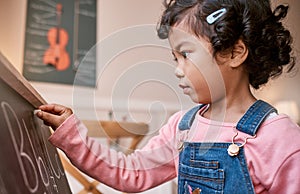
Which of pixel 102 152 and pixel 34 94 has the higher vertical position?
pixel 34 94

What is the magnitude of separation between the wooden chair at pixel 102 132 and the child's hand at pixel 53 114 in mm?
391

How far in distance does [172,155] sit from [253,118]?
0.69 feet

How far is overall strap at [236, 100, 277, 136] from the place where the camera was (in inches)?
23.8

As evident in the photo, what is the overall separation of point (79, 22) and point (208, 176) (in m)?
1.29

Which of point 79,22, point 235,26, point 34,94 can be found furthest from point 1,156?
point 79,22

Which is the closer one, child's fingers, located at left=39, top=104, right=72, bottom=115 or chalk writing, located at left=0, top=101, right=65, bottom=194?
chalk writing, located at left=0, top=101, right=65, bottom=194

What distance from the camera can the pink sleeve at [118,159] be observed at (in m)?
0.58

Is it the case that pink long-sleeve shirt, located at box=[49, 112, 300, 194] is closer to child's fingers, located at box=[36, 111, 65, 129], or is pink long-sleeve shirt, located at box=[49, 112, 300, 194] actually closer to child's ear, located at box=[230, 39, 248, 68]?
child's fingers, located at box=[36, 111, 65, 129]

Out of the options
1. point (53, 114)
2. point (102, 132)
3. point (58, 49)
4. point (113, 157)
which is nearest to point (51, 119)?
point (53, 114)

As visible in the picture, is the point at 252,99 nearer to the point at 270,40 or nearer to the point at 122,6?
the point at 270,40

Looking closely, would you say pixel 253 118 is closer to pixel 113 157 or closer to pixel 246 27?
pixel 246 27

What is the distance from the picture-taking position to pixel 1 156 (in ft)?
0.86

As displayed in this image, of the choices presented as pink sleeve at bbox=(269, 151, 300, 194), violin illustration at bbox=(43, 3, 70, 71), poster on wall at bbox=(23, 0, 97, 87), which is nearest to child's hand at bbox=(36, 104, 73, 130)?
pink sleeve at bbox=(269, 151, 300, 194)

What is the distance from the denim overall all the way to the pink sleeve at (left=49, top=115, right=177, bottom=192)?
74 millimetres
